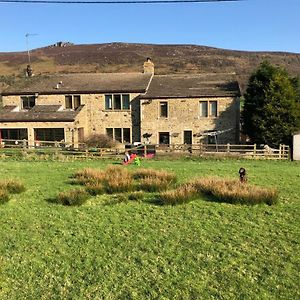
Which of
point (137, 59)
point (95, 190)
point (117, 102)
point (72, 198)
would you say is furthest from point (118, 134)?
point (137, 59)

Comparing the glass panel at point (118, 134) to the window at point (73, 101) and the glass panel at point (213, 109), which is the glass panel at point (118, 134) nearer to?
the window at point (73, 101)

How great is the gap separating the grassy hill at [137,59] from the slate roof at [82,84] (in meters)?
59.2

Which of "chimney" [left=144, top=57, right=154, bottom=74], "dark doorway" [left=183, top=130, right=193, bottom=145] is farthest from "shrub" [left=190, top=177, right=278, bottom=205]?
"chimney" [left=144, top=57, right=154, bottom=74]

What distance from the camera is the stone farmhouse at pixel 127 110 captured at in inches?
1309

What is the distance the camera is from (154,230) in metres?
9.08

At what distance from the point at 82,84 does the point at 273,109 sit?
57.2 ft

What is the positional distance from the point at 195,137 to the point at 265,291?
27860mm

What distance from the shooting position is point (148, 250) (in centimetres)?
801

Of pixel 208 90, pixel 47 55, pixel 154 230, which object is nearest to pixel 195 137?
pixel 208 90

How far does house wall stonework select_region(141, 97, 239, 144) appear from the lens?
1309 inches

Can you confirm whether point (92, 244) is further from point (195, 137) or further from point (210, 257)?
point (195, 137)

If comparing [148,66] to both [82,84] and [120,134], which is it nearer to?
[82,84]

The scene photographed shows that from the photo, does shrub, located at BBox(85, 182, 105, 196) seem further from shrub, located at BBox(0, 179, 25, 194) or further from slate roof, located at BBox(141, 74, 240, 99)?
slate roof, located at BBox(141, 74, 240, 99)

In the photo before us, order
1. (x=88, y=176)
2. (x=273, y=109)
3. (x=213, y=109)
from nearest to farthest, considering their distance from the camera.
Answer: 1. (x=88, y=176)
2. (x=273, y=109)
3. (x=213, y=109)
